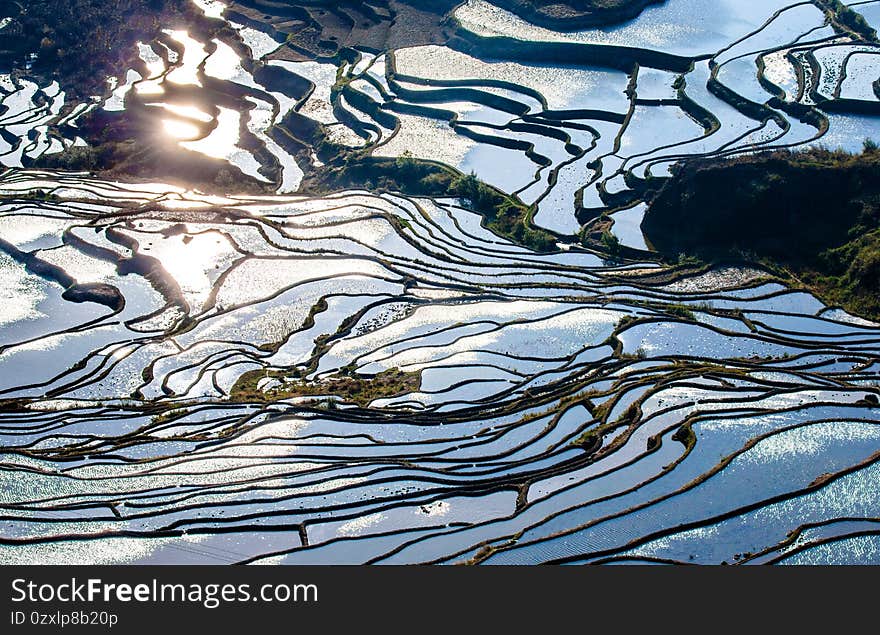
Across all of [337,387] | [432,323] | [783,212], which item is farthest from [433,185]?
[337,387]

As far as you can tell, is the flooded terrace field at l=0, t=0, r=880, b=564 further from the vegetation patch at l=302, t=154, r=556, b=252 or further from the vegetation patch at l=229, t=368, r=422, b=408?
the vegetation patch at l=302, t=154, r=556, b=252

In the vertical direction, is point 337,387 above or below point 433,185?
below

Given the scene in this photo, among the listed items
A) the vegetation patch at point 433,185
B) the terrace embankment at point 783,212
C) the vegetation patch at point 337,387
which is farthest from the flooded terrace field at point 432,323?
the terrace embankment at point 783,212

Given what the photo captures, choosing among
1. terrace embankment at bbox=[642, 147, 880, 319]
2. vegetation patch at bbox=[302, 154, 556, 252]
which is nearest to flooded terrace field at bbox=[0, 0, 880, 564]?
vegetation patch at bbox=[302, 154, 556, 252]

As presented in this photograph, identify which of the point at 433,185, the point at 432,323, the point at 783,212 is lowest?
the point at 432,323

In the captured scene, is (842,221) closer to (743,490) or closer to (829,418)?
(829,418)

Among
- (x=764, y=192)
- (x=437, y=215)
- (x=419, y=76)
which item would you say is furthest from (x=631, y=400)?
(x=419, y=76)

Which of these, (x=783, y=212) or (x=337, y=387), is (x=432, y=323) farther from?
(x=783, y=212)
